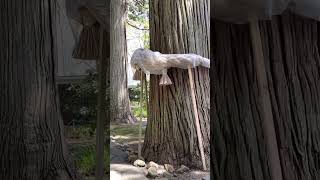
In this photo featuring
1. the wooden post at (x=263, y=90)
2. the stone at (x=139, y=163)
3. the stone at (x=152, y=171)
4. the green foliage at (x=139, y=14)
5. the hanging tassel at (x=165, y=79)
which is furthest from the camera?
the green foliage at (x=139, y=14)

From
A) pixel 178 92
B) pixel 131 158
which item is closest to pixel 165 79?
pixel 178 92

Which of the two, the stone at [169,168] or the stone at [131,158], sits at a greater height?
the stone at [131,158]

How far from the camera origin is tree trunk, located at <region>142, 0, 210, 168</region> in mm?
3977

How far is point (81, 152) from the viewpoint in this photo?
1094 millimetres

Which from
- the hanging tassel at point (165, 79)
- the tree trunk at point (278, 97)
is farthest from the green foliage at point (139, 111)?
the tree trunk at point (278, 97)

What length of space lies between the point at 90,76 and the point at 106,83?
0.06 metres

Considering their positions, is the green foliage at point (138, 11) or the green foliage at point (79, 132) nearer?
the green foliage at point (79, 132)

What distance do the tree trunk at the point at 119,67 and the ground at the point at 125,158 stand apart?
218mm

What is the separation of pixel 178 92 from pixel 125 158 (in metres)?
1.24

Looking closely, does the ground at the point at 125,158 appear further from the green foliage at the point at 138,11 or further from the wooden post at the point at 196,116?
the green foliage at the point at 138,11

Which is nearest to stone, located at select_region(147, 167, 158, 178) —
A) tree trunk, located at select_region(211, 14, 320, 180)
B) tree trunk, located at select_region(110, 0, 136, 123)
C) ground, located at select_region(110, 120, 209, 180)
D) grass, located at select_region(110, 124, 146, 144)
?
ground, located at select_region(110, 120, 209, 180)

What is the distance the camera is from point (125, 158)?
467cm

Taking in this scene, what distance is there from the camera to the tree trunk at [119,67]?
5.93 m

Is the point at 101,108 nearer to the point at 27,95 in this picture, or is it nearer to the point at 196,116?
the point at 27,95
